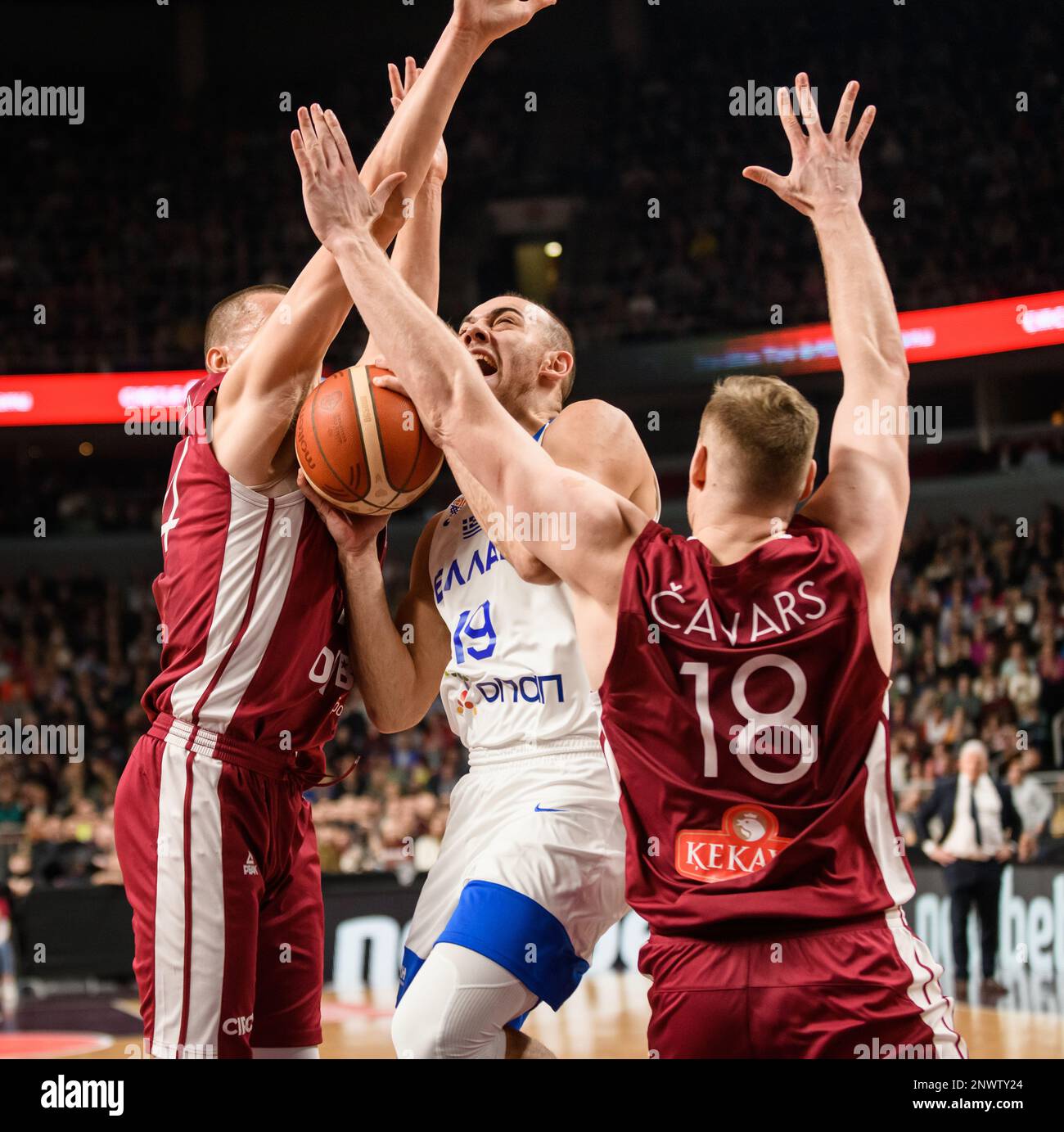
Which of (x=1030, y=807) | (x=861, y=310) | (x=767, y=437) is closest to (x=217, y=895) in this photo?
(x=767, y=437)

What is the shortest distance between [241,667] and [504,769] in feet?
2.80

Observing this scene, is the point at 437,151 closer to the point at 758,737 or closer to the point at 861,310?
the point at 861,310

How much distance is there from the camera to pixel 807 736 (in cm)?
266

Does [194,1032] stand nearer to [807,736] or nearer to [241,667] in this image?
[241,667]

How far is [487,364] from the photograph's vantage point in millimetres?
4422

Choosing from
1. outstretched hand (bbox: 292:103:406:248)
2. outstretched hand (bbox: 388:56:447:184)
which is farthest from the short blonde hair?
outstretched hand (bbox: 388:56:447:184)

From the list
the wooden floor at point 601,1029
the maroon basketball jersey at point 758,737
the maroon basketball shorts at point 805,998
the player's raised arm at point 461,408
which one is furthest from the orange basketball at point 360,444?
the wooden floor at point 601,1029

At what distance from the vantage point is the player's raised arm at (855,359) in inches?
112

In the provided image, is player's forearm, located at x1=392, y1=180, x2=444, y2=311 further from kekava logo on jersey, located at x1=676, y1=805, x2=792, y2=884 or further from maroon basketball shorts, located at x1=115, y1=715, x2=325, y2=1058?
kekava logo on jersey, located at x1=676, y1=805, x2=792, y2=884

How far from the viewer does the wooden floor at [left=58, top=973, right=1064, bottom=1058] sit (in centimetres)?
745

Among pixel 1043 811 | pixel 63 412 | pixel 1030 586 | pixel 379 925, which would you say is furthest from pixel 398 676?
pixel 63 412

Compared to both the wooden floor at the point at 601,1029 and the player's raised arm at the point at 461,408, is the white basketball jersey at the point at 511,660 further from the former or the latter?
the wooden floor at the point at 601,1029

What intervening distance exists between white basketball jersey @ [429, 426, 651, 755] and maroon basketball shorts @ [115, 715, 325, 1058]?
24.7 inches

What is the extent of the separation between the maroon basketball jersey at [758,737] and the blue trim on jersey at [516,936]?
2.80 ft
